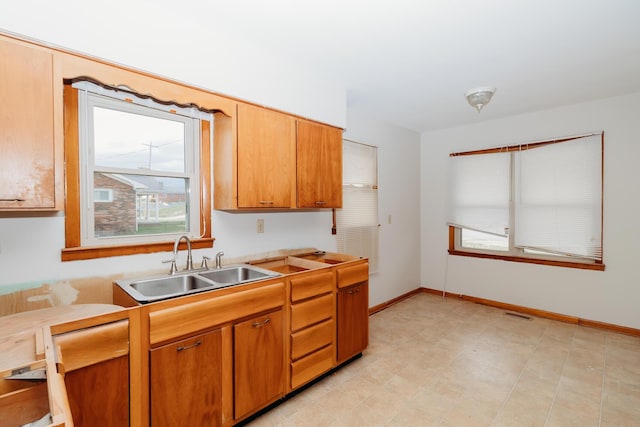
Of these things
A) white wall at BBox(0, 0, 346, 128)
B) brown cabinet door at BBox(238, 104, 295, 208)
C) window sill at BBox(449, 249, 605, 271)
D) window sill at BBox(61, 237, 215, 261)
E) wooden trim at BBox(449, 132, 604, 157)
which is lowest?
window sill at BBox(449, 249, 605, 271)

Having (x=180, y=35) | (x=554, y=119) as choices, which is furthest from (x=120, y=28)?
(x=554, y=119)

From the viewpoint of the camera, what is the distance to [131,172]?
6.84ft

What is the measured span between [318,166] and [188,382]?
1.86m

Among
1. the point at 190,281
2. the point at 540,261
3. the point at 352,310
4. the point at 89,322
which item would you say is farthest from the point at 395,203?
the point at 89,322

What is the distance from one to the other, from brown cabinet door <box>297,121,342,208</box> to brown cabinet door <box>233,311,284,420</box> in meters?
1.02

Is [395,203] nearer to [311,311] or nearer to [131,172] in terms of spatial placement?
[311,311]

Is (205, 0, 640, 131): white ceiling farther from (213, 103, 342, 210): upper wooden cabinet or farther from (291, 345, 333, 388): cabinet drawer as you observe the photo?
(291, 345, 333, 388): cabinet drawer

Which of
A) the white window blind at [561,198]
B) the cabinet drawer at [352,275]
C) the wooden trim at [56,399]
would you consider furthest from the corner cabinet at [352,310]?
the white window blind at [561,198]

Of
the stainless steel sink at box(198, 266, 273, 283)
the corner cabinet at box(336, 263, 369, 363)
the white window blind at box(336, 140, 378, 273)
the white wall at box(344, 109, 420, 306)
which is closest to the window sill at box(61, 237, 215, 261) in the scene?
the stainless steel sink at box(198, 266, 273, 283)

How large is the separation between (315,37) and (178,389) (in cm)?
241

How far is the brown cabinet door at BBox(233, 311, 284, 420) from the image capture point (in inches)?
75.2

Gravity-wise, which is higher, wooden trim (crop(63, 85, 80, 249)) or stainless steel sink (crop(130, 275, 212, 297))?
wooden trim (crop(63, 85, 80, 249))

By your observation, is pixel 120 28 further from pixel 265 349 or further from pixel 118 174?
pixel 265 349

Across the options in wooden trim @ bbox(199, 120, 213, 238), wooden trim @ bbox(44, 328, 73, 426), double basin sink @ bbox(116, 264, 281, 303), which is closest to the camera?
wooden trim @ bbox(44, 328, 73, 426)
